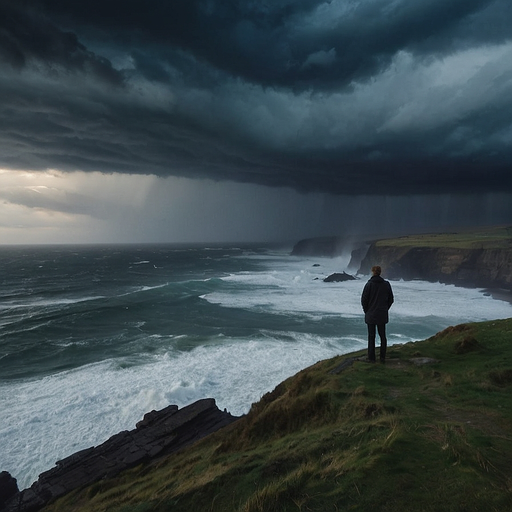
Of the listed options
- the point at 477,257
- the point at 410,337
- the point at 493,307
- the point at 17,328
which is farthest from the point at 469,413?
the point at 477,257

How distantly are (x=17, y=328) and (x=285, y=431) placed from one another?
3585 cm

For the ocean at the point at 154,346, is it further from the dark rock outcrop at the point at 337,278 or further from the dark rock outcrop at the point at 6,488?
the dark rock outcrop at the point at 337,278

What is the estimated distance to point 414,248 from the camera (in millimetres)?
75438

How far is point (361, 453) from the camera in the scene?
491cm

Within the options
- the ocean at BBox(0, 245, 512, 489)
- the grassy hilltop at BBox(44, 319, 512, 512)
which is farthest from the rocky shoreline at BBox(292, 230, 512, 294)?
the grassy hilltop at BBox(44, 319, 512, 512)

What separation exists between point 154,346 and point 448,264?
200ft

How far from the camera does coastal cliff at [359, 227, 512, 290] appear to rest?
58688 millimetres

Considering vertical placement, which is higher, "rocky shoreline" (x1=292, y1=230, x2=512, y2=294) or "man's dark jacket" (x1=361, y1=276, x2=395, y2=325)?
"man's dark jacket" (x1=361, y1=276, x2=395, y2=325)

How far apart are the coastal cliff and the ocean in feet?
23.6

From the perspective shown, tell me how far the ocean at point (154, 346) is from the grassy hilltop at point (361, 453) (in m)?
7.43

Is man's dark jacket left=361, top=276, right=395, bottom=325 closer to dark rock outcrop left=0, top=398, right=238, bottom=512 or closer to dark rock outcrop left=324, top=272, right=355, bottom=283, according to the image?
dark rock outcrop left=0, top=398, right=238, bottom=512

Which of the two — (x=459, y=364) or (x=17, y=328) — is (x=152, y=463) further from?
(x=17, y=328)

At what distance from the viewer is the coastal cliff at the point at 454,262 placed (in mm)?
58688

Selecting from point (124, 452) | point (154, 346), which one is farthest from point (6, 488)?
point (154, 346)
